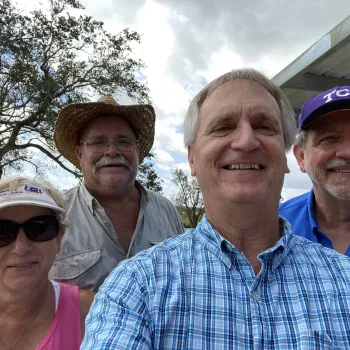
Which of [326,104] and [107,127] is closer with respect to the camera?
[326,104]

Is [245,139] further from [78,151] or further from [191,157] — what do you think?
[78,151]

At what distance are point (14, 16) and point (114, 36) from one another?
11.5 ft

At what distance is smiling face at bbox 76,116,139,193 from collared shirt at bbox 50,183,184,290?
0.15 m

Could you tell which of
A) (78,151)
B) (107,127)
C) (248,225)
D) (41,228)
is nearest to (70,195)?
(78,151)

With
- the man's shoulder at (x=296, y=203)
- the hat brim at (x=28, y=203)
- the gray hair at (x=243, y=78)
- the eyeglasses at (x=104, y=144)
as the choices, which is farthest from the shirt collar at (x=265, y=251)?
the eyeglasses at (x=104, y=144)

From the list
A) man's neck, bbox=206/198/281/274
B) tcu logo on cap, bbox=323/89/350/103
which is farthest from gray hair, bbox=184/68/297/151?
tcu logo on cap, bbox=323/89/350/103

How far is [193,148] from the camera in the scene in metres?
1.73

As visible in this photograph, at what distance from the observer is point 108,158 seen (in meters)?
2.91

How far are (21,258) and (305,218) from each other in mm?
1702

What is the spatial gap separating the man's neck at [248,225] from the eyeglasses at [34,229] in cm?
92

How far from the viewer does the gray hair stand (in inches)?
66.4

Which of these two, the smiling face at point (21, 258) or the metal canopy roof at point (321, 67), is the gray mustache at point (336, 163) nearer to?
the metal canopy roof at point (321, 67)

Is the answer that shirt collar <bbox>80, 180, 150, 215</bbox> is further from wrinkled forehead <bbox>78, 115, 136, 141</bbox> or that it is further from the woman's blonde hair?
the woman's blonde hair

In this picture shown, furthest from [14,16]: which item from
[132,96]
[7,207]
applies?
[7,207]
